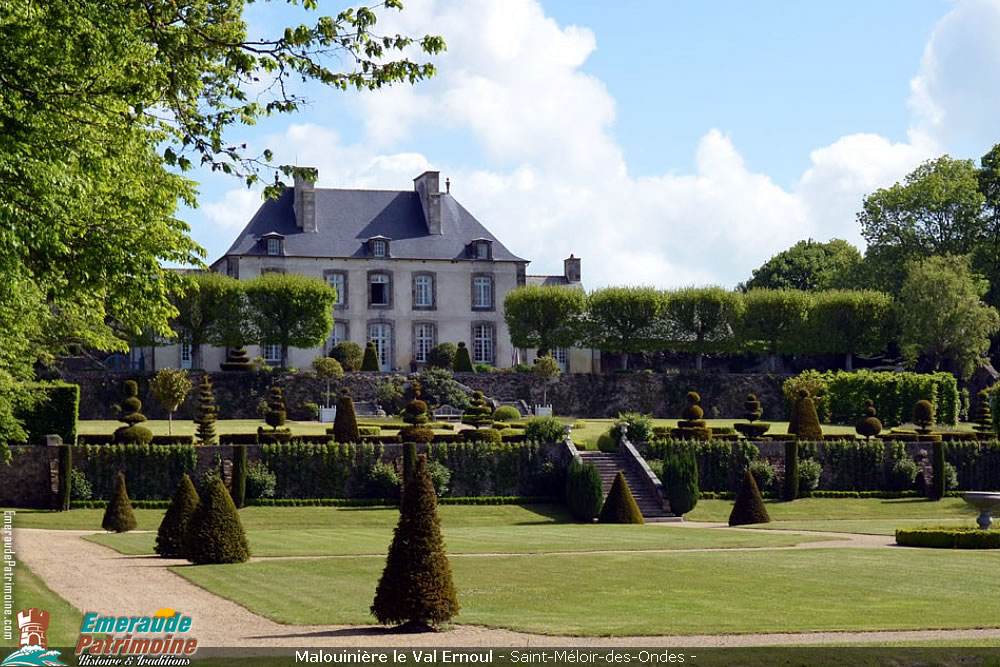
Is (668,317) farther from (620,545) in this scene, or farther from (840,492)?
(620,545)

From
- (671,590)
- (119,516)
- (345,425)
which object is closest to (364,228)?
(345,425)

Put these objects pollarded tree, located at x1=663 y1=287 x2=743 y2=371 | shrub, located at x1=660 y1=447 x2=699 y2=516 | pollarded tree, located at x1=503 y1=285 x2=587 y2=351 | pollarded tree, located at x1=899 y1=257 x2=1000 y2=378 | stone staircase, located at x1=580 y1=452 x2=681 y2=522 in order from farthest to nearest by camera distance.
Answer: pollarded tree, located at x1=663 y1=287 x2=743 y2=371 → pollarded tree, located at x1=503 y1=285 x2=587 y2=351 → pollarded tree, located at x1=899 y1=257 x2=1000 y2=378 → shrub, located at x1=660 y1=447 x2=699 y2=516 → stone staircase, located at x1=580 y1=452 x2=681 y2=522

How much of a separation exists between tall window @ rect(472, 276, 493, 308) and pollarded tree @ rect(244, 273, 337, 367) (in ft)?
30.8

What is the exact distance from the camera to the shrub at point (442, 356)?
65.1 meters

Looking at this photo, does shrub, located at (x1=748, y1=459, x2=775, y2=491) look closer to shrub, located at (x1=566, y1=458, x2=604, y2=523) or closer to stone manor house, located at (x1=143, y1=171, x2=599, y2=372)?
shrub, located at (x1=566, y1=458, x2=604, y2=523)

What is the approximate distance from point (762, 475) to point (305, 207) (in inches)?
1243

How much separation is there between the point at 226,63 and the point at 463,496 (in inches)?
1203

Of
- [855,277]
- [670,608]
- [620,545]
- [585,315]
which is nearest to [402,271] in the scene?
[585,315]

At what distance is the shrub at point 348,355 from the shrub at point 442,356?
3.45 metres

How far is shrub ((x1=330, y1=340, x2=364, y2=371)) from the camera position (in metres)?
63.3

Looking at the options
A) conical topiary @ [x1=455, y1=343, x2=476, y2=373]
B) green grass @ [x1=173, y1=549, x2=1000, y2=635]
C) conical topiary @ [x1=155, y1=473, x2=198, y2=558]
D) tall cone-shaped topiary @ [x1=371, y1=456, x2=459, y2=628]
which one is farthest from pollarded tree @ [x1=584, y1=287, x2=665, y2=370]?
tall cone-shaped topiary @ [x1=371, y1=456, x2=459, y2=628]

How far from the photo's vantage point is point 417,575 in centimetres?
1548

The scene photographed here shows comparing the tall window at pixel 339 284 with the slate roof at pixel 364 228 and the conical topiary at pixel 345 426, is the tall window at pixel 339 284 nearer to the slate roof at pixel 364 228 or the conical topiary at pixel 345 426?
the slate roof at pixel 364 228

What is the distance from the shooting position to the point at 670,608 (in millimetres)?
17922
